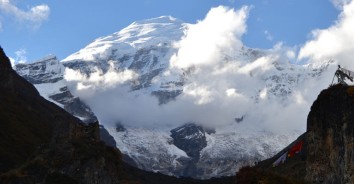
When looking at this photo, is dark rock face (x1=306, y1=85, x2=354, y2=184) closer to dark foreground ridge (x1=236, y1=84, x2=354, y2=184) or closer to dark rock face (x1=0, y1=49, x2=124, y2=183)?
dark foreground ridge (x1=236, y1=84, x2=354, y2=184)

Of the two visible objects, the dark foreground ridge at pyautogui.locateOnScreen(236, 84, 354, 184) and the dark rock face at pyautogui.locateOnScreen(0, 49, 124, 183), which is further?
the dark rock face at pyautogui.locateOnScreen(0, 49, 124, 183)

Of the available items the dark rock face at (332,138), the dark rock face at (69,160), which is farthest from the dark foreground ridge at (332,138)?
the dark rock face at (69,160)

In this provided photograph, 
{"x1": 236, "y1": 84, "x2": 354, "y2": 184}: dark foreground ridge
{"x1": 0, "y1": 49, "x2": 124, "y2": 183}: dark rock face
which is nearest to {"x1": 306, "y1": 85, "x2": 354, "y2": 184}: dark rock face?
{"x1": 236, "y1": 84, "x2": 354, "y2": 184}: dark foreground ridge

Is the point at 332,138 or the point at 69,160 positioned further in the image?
the point at 69,160

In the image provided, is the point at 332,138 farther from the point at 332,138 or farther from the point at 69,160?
the point at 69,160

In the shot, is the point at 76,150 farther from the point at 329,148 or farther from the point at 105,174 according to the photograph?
the point at 329,148

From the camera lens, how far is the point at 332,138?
83000 millimetres

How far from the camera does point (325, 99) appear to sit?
286 feet

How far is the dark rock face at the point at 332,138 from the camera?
78000 mm

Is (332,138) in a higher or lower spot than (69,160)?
higher

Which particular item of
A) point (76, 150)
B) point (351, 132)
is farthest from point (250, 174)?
point (76, 150)

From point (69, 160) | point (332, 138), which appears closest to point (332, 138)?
point (332, 138)

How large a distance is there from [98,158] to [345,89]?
201 feet

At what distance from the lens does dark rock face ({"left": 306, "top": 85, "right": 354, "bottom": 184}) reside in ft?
256
